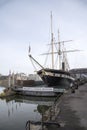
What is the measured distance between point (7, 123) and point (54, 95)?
60.7 feet

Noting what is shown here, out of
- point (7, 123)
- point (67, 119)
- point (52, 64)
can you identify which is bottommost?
point (7, 123)

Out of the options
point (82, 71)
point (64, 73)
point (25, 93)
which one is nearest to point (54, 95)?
point (25, 93)

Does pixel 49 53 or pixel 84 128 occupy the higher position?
pixel 49 53

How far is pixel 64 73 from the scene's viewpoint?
47.1m

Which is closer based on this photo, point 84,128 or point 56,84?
point 84,128

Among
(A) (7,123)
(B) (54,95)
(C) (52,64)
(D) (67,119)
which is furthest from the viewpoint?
(C) (52,64)

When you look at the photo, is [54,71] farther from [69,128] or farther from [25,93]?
[69,128]

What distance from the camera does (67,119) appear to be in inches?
467

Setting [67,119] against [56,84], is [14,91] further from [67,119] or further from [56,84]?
[67,119]

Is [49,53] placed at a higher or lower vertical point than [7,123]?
higher

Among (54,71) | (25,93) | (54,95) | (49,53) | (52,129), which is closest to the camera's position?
(52,129)

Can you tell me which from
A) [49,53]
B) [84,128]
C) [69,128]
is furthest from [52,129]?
[49,53]

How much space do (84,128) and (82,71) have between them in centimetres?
10029

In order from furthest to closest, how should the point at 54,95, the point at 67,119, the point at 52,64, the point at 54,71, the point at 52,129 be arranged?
the point at 52,64
the point at 54,71
the point at 54,95
the point at 67,119
the point at 52,129
